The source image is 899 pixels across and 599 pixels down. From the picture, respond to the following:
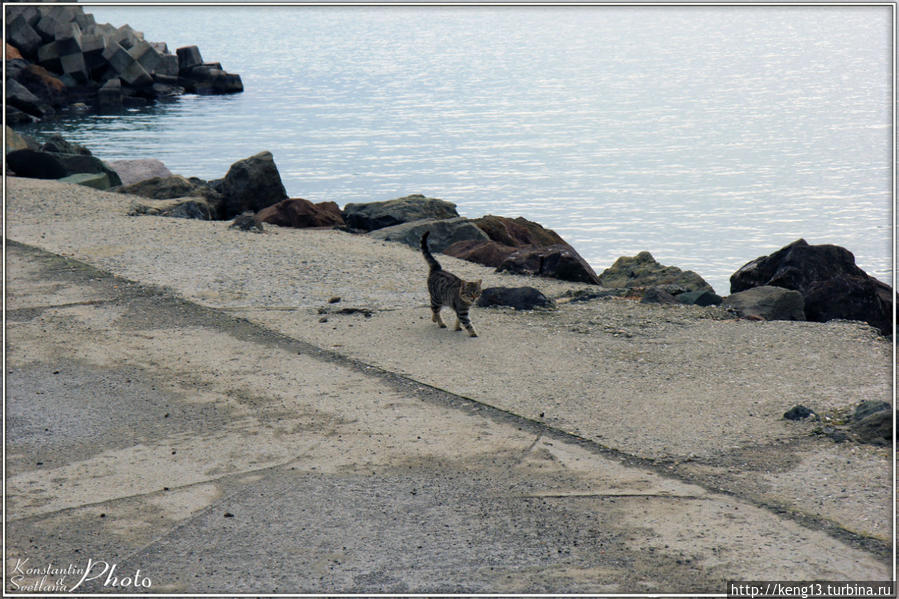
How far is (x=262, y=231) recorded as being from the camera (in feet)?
40.6

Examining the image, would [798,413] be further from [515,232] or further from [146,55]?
[146,55]

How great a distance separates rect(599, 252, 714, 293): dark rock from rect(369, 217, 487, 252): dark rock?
79.5 inches

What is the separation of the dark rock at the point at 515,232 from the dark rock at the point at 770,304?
492 cm

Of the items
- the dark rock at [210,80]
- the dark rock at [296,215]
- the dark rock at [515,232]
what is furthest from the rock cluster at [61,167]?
the dark rock at [210,80]

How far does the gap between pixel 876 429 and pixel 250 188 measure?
1330 cm

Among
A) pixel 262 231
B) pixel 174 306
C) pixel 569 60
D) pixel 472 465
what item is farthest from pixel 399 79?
pixel 472 465

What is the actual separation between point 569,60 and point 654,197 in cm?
4384

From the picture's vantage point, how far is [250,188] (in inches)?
677

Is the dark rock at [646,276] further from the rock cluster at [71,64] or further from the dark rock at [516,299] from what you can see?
the rock cluster at [71,64]

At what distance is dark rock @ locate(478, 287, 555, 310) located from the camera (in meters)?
9.05

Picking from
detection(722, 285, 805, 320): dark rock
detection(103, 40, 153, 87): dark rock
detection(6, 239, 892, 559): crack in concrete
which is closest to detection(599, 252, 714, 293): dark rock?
detection(722, 285, 805, 320): dark rock

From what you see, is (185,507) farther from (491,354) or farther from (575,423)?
(491,354)

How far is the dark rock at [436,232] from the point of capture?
1317 centimetres

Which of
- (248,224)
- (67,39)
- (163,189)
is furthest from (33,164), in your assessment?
(67,39)
